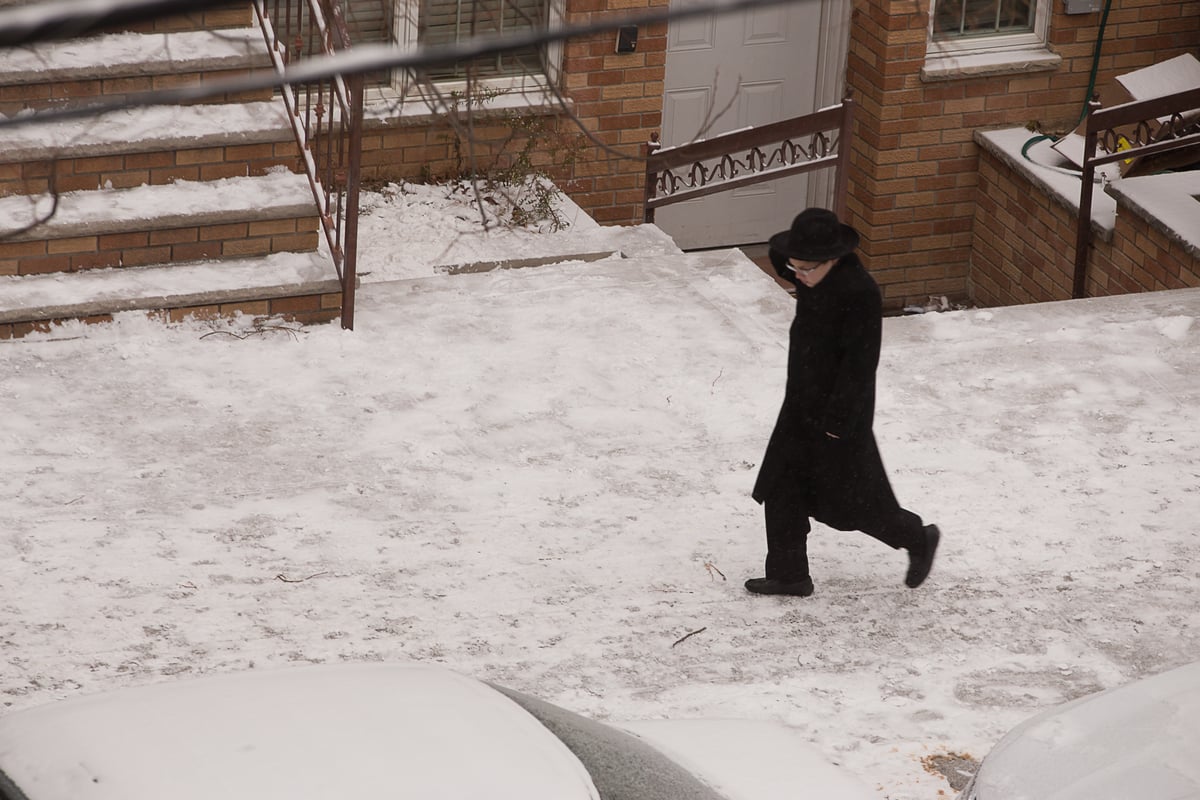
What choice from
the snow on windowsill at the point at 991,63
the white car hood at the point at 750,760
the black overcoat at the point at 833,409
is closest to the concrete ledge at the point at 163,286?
the black overcoat at the point at 833,409

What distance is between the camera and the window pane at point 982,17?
11.0 meters

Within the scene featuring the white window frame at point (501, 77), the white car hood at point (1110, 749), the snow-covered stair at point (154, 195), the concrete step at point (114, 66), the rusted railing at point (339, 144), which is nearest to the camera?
the white car hood at point (1110, 749)

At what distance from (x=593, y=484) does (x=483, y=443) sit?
56 centimetres

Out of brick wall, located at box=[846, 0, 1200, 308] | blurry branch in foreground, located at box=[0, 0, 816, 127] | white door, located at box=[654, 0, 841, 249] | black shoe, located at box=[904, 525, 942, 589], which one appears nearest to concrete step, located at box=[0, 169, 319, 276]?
white door, located at box=[654, 0, 841, 249]

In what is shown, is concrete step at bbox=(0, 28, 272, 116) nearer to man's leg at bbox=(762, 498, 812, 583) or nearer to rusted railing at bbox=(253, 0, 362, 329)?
rusted railing at bbox=(253, 0, 362, 329)

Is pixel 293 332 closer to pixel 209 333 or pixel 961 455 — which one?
pixel 209 333

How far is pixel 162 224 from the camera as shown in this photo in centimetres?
765

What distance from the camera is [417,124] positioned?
9844mm

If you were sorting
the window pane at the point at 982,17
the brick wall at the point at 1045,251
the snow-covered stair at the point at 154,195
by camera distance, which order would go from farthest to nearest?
the window pane at the point at 982,17 → the brick wall at the point at 1045,251 → the snow-covered stair at the point at 154,195

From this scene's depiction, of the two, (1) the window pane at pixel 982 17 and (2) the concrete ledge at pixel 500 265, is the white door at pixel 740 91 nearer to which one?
(1) the window pane at pixel 982 17

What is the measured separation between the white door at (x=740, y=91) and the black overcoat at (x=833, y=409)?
17.3 ft

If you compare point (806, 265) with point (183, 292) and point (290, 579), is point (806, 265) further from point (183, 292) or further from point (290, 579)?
point (183, 292)

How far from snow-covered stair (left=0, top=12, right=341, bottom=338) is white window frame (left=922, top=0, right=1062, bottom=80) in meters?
4.78

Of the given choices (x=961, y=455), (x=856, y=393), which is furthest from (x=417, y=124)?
(x=856, y=393)
